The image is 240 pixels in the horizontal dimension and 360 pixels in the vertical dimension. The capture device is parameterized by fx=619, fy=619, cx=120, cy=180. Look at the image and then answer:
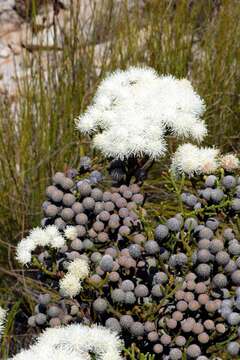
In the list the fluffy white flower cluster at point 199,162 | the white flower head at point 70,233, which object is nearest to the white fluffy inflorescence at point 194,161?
the fluffy white flower cluster at point 199,162

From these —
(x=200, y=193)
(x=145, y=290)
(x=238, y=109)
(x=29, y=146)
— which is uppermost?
(x=238, y=109)

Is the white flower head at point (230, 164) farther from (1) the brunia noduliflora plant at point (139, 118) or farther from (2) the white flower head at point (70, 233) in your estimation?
(2) the white flower head at point (70, 233)

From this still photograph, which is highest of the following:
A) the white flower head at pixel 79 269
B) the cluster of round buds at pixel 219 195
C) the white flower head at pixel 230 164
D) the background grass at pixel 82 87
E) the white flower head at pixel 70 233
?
the background grass at pixel 82 87

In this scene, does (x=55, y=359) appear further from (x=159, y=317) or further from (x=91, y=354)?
(x=159, y=317)

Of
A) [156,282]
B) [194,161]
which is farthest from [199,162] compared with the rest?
[156,282]

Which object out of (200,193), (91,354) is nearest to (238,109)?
(200,193)

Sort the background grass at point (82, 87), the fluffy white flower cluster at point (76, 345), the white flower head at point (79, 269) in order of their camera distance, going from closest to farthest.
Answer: the fluffy white flower cluster at point (76, 345), the white flower head at point (79, 269), the background grass at point (82, 87)

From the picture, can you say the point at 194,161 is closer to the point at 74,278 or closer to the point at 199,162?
the point at 199,162

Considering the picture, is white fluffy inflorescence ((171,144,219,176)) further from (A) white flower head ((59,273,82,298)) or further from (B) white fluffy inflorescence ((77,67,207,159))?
(A) white flower head ((59,273,82,298))
